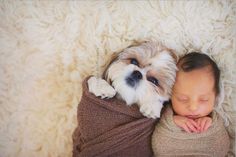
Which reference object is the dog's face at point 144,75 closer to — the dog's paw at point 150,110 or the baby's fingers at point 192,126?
the dog's paw at point 150,110

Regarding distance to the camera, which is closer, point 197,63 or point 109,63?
point 197,63

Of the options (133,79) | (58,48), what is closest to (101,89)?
(133,79)

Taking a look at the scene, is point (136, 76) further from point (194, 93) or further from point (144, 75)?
point (194, 93)

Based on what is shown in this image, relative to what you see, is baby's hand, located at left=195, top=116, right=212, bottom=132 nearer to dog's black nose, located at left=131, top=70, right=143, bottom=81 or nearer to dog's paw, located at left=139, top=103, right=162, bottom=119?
dog's paw, located at left=139, top=103, right=162, bottom=119

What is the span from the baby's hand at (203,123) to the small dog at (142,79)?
13cm

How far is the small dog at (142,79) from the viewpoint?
1346 millimetres

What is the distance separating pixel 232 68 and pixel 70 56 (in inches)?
23.7

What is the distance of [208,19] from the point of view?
1.49 m

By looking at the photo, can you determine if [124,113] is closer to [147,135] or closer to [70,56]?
[147,135]

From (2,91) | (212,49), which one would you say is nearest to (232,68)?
(212,49)

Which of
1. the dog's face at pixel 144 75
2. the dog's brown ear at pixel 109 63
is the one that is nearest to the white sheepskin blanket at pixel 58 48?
the dog's brown ear at pixel 109 63

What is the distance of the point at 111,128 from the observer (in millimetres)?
1385

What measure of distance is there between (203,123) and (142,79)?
0.86ft

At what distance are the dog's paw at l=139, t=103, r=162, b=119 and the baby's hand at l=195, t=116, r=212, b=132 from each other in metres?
0.14
